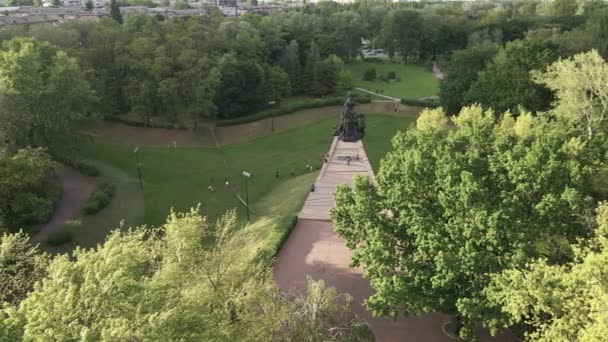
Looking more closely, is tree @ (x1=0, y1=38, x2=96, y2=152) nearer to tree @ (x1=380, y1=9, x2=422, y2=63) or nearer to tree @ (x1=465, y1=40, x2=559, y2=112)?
tree @ (x1=465, y1=40, x2=559, y2=112)

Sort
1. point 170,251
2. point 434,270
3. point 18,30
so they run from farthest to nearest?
point 18,30, point 434,270, point 170,251

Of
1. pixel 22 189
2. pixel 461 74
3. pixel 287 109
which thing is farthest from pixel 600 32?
pixel 22 189

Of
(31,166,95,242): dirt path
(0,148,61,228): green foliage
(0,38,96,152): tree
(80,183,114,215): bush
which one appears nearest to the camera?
(0,148,61,228): green foliage

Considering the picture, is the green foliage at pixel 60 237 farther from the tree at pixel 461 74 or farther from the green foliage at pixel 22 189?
the tree at pixel 461 74

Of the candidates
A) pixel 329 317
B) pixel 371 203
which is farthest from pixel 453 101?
pixel 329 317

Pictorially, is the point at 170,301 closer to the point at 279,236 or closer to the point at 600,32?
the point at 279,236

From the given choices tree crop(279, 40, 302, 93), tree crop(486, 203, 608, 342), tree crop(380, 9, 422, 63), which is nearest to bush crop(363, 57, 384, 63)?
tree crop(380, 9, 422, 63)

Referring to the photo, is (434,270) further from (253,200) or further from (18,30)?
(18,30)

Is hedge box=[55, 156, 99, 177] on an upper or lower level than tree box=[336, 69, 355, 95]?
lower
